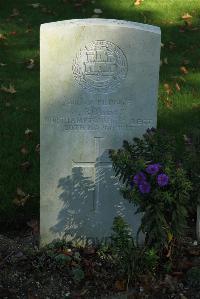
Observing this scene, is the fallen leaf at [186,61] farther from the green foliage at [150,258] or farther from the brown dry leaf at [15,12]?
the green foliage at [150,258]

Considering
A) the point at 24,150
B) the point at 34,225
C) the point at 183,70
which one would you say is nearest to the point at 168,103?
the point at 183,70

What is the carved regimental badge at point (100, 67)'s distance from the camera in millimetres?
3887

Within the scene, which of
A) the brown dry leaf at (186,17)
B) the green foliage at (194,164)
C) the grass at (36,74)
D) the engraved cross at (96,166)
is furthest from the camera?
the brown dry leaf at (186,17)

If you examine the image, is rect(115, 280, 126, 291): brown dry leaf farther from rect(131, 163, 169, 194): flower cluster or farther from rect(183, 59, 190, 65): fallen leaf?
rect(183, 59, 190, 65): fallen leaf

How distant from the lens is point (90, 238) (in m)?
4.31

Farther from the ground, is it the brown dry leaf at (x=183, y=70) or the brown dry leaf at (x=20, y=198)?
the brown dry leaf at (x=183, y=70)

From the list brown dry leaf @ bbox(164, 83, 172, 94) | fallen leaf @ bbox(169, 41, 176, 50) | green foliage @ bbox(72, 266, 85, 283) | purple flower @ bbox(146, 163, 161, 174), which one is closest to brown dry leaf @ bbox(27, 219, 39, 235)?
green foliage @ bbox(72, 266, 85, 283)

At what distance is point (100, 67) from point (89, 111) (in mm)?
284

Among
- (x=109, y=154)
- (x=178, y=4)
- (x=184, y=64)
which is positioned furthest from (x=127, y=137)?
(x=178, y=4)

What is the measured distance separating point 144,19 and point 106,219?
455 centimetres

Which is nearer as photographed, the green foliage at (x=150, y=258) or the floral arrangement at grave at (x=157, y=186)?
the floral arrangement at grave at (x=157, y=186)

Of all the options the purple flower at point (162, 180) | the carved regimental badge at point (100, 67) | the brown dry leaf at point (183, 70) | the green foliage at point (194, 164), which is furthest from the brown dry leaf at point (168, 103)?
the purple flower at point (162, 180)

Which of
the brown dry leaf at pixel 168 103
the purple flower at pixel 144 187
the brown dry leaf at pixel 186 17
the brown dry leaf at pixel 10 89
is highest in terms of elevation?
the brown dry leaf at pixel 186 17

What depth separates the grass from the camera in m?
5.16
